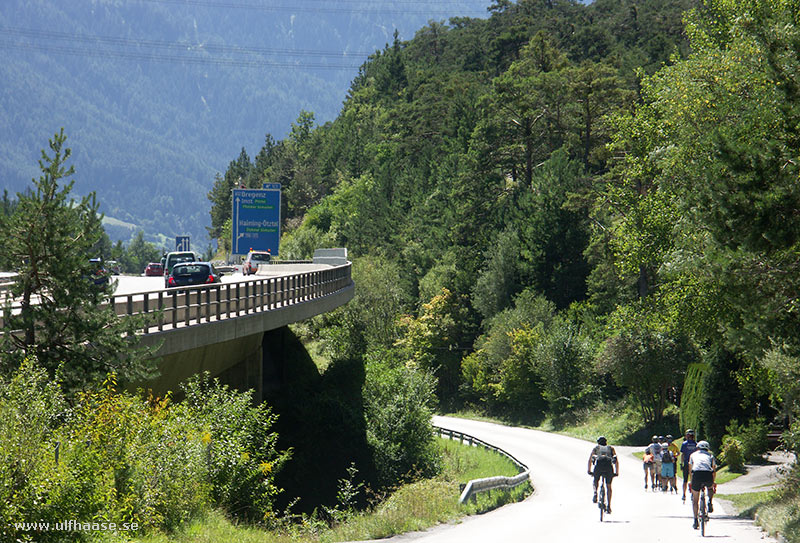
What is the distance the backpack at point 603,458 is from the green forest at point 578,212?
147 inches

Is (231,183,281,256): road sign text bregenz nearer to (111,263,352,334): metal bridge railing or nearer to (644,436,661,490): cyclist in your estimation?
(111,263,352,334): metal bridge railing

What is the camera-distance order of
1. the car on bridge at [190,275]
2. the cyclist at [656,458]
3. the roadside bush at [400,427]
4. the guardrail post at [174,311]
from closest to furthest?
the guardrail post at [174,311]
the cyclist at [656,458]
the car on bridge at [190,275]
the roadside bush at [400,427]

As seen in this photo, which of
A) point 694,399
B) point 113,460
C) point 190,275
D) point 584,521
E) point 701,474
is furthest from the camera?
point 190,275

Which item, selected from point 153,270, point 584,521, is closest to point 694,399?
point 584,521

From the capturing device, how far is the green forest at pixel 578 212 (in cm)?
1800

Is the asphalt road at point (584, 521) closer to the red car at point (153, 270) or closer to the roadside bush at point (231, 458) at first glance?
the roadside bush at point (231, 458)

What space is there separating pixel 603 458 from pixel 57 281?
11.9 metres

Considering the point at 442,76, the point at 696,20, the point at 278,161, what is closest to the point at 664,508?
the point at 696,20

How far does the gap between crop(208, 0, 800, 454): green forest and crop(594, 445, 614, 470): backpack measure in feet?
12.2

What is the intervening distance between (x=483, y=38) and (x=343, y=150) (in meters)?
29.0

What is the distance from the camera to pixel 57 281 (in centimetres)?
1731

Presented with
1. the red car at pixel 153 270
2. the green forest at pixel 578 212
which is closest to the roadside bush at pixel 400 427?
the green forest at pixel 578 212

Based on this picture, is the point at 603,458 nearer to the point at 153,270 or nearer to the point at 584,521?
the point at 584,521

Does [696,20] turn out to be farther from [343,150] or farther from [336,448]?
[343,150]
